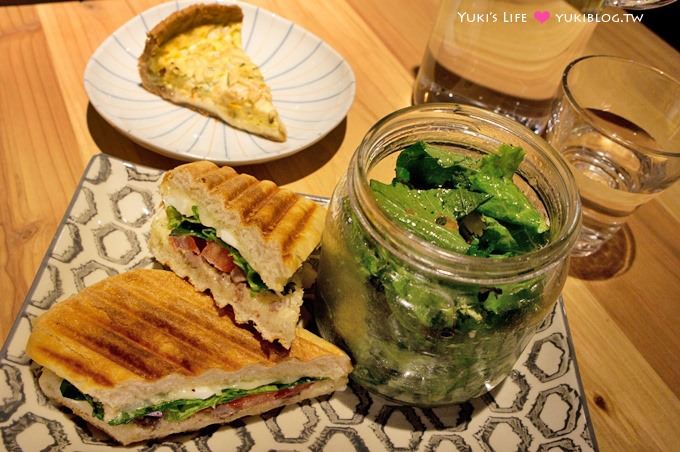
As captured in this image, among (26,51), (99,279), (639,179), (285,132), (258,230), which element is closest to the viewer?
(258,230)

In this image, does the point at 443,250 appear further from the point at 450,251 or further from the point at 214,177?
the point at 214,177

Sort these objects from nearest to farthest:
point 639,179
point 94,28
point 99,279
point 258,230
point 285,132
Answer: point 258,230 < point 99,279 < point 639,179 < point 285,132 < point 94,28

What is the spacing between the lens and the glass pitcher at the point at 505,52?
6.14ft

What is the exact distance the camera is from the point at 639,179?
166cm

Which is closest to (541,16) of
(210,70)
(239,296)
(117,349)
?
(210,70)

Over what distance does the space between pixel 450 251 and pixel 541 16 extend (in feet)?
4.13

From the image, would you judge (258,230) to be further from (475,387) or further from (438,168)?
(475,387)

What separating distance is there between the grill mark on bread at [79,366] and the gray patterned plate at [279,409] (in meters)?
0.08

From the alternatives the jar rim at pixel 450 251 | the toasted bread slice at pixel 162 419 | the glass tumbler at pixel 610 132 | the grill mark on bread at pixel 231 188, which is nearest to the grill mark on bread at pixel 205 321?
the toasted bread slice at pixel 162 419

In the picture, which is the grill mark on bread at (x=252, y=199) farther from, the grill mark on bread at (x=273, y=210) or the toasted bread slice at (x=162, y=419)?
the toasted bread slice at (x=162, y=419)

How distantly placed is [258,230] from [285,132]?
74cm

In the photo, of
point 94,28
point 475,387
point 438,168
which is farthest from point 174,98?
point 475,387

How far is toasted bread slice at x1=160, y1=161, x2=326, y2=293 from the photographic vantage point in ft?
3.80

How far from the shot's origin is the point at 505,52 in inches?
77.8
